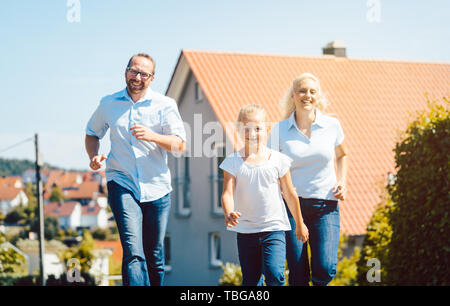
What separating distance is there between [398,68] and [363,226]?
5739 mm

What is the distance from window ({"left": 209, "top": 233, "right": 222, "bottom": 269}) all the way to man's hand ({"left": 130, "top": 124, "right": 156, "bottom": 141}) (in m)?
17.1

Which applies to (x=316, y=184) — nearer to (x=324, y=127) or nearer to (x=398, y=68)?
(x=324, y=127)

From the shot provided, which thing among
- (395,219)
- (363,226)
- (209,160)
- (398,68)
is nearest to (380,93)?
(398,68)

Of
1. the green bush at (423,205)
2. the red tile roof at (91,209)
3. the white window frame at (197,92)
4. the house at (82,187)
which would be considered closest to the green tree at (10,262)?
the white window frame at (197,92)

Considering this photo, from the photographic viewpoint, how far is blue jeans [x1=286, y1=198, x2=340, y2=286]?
5.14 metres

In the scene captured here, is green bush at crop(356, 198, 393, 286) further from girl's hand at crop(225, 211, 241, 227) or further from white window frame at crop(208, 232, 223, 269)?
white window frame at crop(208, 232, 223, 269)

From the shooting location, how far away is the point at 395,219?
32.4ft

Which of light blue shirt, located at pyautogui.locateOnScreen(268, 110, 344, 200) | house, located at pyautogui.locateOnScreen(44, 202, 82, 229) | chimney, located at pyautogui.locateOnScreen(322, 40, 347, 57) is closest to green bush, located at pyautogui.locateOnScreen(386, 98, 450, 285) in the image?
light blue shirt, located at pyautogui.locateOnScreen(268, 110, 344, 200)

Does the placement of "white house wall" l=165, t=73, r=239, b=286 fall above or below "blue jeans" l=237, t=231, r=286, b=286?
above

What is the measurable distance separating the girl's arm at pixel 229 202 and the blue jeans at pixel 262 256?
22 centimetres

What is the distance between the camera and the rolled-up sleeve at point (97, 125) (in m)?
4.94

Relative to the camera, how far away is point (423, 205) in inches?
363

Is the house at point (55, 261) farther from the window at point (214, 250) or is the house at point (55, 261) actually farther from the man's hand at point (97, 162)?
the man's hand at point (97, 162)
